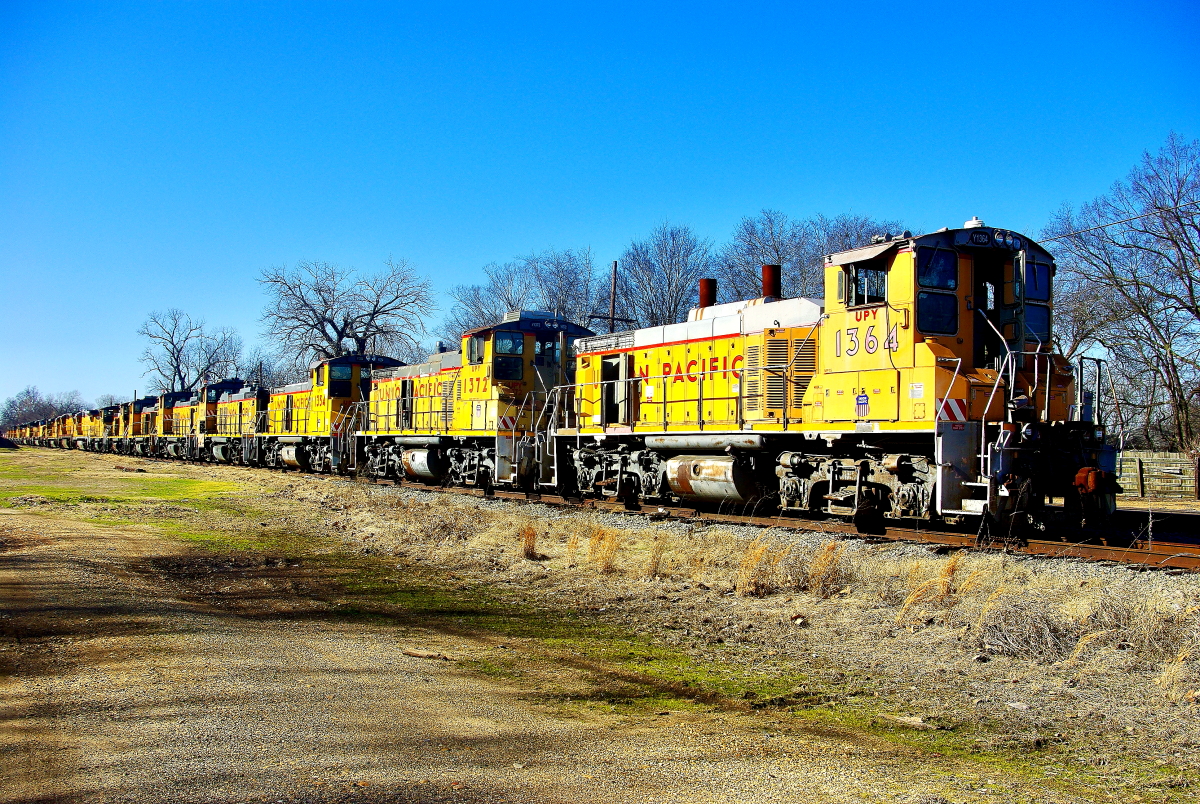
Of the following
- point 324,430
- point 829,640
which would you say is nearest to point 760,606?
point 829,640

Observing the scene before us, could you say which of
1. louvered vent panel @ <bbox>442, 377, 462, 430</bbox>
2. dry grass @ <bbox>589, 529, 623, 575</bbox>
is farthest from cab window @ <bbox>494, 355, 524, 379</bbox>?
dry grass @ <bbox>589, 529, 623, 575</bbox>

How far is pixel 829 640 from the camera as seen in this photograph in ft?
23.5

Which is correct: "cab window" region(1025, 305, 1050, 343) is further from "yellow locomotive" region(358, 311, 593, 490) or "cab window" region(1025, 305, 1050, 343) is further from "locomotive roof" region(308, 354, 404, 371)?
"locomotive roof" region(308, 354, 404, 371)

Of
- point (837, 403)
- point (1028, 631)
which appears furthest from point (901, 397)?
point (1028, 631)

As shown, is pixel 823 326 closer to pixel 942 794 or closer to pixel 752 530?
pixel 752 530

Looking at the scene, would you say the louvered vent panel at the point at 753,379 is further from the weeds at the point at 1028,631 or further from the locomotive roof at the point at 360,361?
the locomotive roof at the point at 360,361

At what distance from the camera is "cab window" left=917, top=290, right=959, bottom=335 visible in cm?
1206

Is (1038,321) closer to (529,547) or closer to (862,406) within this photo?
(862,406)

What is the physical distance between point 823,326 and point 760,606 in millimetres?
6220

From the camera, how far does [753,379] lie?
14.9 m

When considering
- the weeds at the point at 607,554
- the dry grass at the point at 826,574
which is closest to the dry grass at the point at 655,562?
the weeds at the point at 607,554

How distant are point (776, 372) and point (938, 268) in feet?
10.4

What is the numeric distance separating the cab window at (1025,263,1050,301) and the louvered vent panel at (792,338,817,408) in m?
3.15

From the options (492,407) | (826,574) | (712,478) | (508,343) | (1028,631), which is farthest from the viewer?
(508,343)
